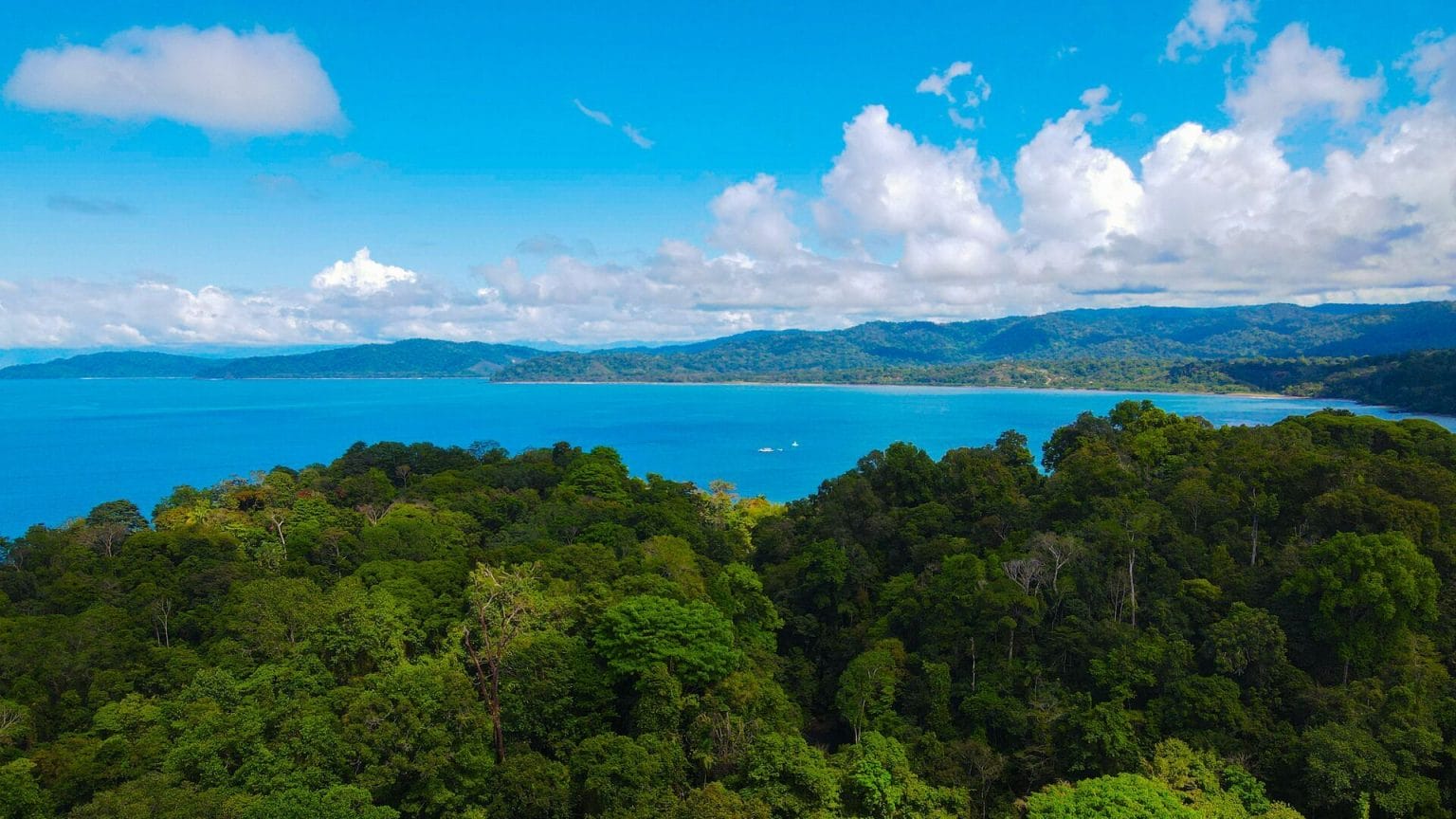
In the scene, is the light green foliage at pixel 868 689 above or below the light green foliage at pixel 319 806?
below

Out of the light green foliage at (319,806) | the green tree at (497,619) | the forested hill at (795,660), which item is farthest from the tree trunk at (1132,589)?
the light green foliage at (319,806)

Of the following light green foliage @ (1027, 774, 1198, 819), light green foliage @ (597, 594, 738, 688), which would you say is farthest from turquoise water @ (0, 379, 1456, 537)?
light green foliage @ (1027, 774, 1198, 819)

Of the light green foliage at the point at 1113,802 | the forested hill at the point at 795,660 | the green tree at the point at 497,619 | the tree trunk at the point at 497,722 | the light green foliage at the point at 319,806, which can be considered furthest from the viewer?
the green tree at the point at 497,619

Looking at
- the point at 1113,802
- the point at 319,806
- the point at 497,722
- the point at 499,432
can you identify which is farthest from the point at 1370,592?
the point at 499,432

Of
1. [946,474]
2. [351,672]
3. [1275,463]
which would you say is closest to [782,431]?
[946,474]

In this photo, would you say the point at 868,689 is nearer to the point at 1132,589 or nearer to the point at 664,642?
the point at 664,642

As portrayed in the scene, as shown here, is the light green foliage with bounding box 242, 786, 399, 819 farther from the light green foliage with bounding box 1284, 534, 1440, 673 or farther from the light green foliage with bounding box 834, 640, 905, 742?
the light green foliage with bounding box 1284, 534, 1440, 673

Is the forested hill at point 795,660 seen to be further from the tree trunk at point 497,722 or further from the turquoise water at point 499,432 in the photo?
the turquoise water at point 499,432
